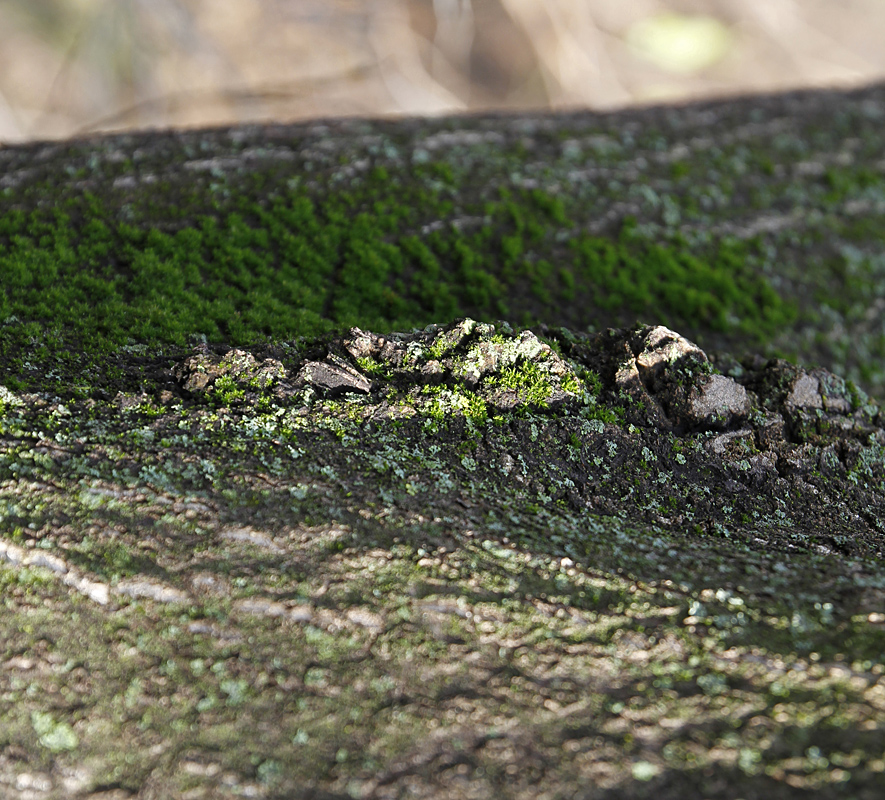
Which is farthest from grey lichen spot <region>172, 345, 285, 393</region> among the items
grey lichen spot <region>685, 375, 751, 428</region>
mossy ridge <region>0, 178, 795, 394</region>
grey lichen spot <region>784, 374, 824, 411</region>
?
grey lichen spot <region>784, 374, 824, 411</region>

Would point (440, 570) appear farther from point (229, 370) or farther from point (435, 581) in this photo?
point (229, 370)

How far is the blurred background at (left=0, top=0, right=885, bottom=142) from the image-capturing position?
46.9ft

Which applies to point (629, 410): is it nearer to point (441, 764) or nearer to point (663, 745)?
point (663, 745)

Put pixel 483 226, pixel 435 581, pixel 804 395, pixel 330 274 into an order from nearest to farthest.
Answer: pixel 435 581 < pixel 804 395 < pixel 330 274 < pixel 483 226

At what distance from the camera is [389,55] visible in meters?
→ 15.3

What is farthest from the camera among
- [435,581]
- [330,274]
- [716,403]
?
[330,274]

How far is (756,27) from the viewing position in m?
16.9

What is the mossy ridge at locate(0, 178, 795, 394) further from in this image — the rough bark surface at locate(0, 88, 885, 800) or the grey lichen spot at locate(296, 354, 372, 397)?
the grey lichen spot at locate(296, 354, 372, 397)

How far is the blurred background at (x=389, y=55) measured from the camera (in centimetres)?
1430

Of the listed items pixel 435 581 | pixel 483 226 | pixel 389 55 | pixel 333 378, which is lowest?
pixel 435 581

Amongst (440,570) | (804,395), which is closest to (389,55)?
(804,395)

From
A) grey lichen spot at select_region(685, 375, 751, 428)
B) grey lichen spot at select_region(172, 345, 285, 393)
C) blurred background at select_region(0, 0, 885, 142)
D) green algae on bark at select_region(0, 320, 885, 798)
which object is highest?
blurred background at select_region(0, 0, 885, 142)

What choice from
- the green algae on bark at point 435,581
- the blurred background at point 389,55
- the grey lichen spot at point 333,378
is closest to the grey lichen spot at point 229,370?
the green algae on bark at point 435,581

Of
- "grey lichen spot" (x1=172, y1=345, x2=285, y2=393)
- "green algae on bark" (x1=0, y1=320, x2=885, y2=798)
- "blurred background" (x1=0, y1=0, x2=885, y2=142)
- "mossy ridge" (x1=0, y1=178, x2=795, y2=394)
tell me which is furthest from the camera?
"blurred background" (x1=0, y1=0, x2=885, y2=142)
